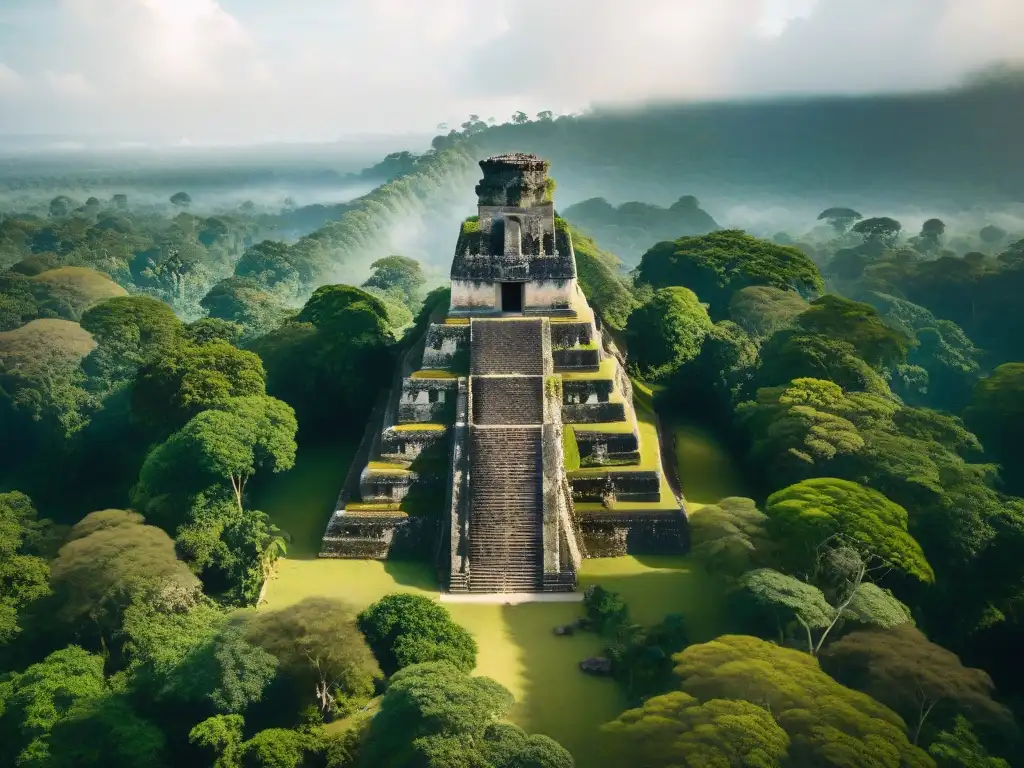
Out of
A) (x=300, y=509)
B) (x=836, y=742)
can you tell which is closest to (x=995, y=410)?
(x=836, y=742)

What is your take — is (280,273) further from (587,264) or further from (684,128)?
(684,128)

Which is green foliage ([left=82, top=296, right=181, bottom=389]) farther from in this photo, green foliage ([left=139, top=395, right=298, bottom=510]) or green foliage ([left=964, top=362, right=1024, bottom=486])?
green foliage ([left=964, top=362, right=1024, bottom=486])

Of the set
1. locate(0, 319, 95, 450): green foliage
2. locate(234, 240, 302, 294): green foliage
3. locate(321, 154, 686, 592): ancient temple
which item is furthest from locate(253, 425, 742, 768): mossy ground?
locate(234, 240, 302, 294): green foliage

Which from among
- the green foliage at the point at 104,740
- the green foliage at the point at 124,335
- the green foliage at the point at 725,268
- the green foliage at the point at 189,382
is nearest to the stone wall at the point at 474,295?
the green foliage at the point at 189,382

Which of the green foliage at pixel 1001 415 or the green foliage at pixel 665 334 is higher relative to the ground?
the green foliage at pixel 665 334

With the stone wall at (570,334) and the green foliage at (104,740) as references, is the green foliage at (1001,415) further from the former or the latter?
the green foliage at (104,740)

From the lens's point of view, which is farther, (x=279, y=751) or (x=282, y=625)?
(x=282, y=625)
